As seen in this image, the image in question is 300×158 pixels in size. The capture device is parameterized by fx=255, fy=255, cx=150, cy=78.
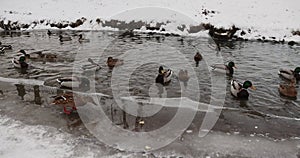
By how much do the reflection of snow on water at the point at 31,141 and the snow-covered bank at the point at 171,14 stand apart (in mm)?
18077

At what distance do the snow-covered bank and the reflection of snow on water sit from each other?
1808 cm

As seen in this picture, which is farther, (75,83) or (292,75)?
(292,75)

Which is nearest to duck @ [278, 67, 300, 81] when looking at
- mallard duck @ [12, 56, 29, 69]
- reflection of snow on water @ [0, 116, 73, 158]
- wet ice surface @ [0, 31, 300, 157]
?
wet ice surface @ [0, 31, 300, 157]

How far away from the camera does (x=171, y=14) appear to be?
25922 millimetres

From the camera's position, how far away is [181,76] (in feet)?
34.1

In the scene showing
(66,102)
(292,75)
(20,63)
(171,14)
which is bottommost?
(66,102)

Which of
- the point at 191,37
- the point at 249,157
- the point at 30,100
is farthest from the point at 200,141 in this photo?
the point at 191,37

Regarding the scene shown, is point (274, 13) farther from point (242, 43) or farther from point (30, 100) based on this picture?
point (30, 100)

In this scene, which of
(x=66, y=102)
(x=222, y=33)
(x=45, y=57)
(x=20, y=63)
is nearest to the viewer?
(x=66, y=102)

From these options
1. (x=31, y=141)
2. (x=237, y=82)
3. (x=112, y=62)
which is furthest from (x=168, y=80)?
(x=31, y=141)

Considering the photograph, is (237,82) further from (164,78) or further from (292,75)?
(292,75)

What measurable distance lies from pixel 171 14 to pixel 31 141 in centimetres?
2247

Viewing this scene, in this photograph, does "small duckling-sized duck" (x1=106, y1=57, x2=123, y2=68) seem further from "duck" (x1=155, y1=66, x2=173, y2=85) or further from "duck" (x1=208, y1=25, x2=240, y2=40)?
"duck" (x1=208, y1=25, x2=240, y2=40)

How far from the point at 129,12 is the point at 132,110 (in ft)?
72.3
